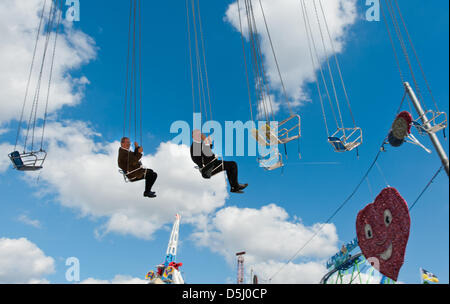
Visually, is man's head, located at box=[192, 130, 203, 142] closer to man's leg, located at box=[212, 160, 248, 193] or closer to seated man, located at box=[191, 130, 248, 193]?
seated man, located at box=[191, 130, 248, 193]

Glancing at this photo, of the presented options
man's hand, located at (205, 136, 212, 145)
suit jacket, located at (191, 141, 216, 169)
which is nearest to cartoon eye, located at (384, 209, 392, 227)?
suit jacket, located at (191, 141, 216, 169)

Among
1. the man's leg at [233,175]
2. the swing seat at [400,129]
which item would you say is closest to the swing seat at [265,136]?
the man's leg at [233,175]

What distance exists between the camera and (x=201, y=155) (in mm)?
9461

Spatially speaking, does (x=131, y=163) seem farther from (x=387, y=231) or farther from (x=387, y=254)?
(x=387, y=254)

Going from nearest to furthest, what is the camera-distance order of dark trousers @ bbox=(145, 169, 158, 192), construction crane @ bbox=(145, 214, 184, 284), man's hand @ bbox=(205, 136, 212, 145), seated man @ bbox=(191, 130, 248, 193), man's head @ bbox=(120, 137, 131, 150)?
seated man @ bbox=(191, 130, 248, 193), man's hand @ bbox=(205, 136, 212, 145), man's head @ bbox=(120, 137, 131, 150), dark trousers @ bbox=(145, 169, 158, 192), construction crane @ bbox=(145, 214, 184, 284)

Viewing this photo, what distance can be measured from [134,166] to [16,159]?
13.4 ft

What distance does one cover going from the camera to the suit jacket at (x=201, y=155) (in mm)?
9461

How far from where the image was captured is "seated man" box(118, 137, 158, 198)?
9.65 metres

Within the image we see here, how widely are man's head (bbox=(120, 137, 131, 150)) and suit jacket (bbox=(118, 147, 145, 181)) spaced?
5.3 inches
